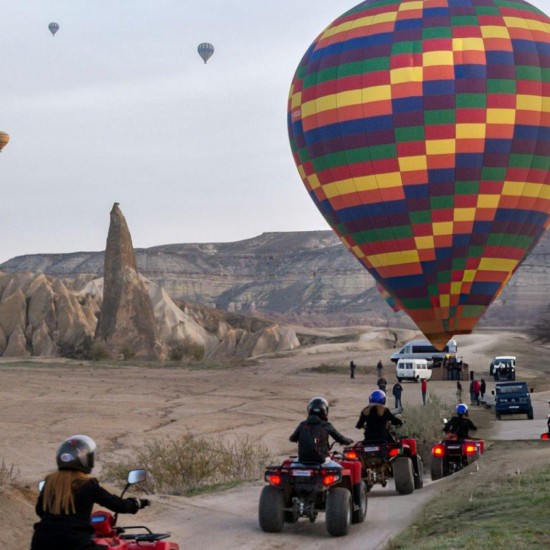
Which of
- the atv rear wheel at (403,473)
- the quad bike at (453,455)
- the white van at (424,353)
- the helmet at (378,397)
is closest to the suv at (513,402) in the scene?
the quad bike at (453,455)

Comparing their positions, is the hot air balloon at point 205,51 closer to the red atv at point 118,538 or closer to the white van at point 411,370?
the white van at point 411,370

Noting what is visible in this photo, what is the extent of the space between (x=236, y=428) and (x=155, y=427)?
302 cm

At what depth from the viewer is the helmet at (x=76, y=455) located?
7.94m

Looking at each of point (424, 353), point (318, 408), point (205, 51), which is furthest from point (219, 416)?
point (205, 51)

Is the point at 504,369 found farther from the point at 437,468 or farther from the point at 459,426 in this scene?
the point at 459,426

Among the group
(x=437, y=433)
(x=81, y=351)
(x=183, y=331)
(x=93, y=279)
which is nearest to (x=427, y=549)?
(x=437, y=433)

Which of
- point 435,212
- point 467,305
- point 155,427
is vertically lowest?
point 155,427

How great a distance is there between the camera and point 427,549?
35.0ft

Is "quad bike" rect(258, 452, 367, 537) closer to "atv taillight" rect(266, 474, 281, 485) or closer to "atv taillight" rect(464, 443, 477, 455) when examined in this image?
"atv taillight" rect(266, 474, 281, 485)

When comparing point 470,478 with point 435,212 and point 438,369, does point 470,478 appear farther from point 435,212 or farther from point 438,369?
point 438,369

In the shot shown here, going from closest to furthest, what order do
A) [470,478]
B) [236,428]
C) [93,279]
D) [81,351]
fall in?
[470,478] < [236,428] < [81,351] < [93,279]

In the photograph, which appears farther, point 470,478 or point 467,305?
point 467,305

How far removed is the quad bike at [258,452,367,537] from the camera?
12969 mm

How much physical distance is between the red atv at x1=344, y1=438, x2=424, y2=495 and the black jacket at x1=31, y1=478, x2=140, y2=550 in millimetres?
7696
